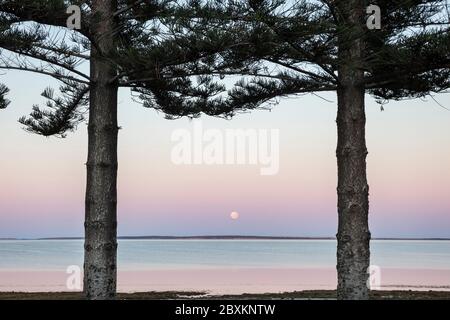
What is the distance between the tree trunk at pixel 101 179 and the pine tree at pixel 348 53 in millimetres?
1466

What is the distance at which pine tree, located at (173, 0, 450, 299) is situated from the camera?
31.5 feet

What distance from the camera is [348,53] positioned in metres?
10.4

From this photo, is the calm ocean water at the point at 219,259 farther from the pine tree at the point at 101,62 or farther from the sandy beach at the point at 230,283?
the pine tree at the point at 101,62

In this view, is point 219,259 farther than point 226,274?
Yes

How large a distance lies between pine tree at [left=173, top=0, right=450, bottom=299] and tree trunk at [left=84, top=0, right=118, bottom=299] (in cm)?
147

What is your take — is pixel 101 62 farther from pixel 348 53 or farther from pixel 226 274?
pixel 226 274

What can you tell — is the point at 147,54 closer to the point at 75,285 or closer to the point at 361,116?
the point at 361,116

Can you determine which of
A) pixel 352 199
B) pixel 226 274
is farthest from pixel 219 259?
pixel 352 199

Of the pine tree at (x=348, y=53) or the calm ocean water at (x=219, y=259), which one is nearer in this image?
the pine tree at (x=348, y=53)

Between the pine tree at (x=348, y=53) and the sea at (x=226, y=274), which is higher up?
the pine tree at (x=348, y=53)

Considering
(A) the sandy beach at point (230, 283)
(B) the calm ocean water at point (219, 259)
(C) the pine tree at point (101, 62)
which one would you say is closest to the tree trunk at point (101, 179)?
(C) the pine tree at point (101, 62)

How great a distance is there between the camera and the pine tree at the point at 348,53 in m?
9.61

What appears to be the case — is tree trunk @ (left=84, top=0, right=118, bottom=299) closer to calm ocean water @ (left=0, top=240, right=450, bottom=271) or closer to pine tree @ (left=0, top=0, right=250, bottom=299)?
pine tree @ (left=0, top=0, right=250, bottom=299)

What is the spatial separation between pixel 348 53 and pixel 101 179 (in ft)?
12.9
